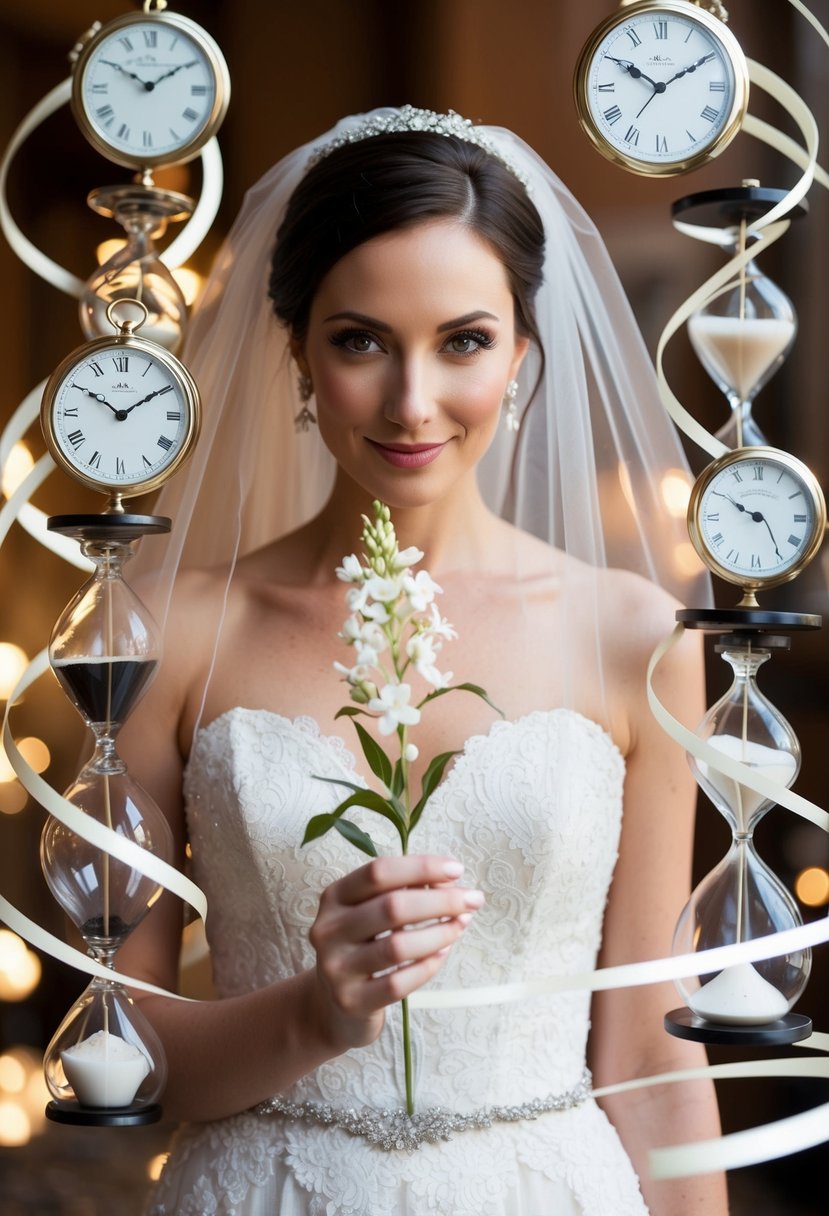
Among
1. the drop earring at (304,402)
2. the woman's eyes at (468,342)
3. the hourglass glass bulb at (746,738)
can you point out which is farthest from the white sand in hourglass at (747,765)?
the drop earring at (304,402)

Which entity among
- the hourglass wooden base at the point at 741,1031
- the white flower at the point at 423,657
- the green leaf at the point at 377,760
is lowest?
the hourglass wooden base at the point at 741,1031

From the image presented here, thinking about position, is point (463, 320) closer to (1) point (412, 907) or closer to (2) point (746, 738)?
(2) point (746, 738)

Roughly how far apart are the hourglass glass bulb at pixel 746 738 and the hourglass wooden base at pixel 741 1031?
0.72ft

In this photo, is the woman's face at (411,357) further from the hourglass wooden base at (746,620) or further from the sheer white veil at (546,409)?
the hourglass wooden base at (746,620)

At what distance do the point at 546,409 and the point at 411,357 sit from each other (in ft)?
1.11

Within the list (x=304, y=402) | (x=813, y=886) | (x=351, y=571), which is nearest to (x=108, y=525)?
(x=351, y=571)

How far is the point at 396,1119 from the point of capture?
1.90 metres

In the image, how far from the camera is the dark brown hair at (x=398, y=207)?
192cm

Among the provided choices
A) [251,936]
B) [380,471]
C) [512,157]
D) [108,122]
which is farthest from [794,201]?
[251,936]

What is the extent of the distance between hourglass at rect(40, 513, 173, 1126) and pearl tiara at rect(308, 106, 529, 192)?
682 millimetres

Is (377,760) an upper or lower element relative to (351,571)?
lower

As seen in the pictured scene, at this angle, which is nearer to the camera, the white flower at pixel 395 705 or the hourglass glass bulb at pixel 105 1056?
the white flower at pixel 395 705

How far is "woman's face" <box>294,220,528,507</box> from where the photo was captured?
1.86m

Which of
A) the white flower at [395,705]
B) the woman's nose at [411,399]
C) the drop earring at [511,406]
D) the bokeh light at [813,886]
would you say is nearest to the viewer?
the white flower at [395,705]
